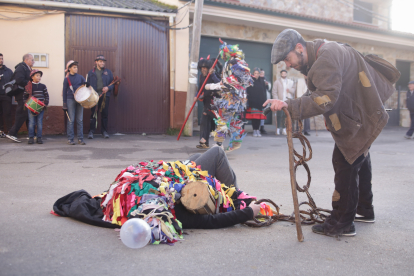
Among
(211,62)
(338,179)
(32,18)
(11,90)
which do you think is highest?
(32,18)

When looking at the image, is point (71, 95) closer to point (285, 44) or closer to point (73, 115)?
point (73, 115)

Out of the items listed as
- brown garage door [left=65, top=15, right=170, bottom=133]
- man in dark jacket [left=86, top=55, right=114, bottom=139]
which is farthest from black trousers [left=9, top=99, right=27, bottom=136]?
brown garage door [left=65, top=15, right=170, bottom=133]

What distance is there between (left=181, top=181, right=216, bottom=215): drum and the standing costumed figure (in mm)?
4605

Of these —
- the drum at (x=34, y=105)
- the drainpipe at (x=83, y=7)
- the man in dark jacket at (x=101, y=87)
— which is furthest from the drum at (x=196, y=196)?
the drainpipe at (x=83, y=7)

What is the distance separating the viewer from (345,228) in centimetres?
323

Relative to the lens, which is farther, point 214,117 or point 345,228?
point 214,117

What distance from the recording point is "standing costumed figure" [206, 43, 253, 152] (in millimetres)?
7434

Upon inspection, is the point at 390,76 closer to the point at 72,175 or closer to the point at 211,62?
the point at 72,175

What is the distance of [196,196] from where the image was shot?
9.98ft

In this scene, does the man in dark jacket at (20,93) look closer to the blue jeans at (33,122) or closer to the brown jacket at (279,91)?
the blue jeans at (33,122)

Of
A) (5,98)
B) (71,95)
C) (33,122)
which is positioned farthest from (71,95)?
(5,98)

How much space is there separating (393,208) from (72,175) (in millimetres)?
4356

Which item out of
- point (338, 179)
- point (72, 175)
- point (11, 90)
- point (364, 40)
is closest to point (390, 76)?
point (338, 179)

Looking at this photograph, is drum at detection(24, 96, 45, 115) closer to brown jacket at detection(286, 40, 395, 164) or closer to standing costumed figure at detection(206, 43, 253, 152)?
standing costumed figure at detection(206, 43, 253, 152)
